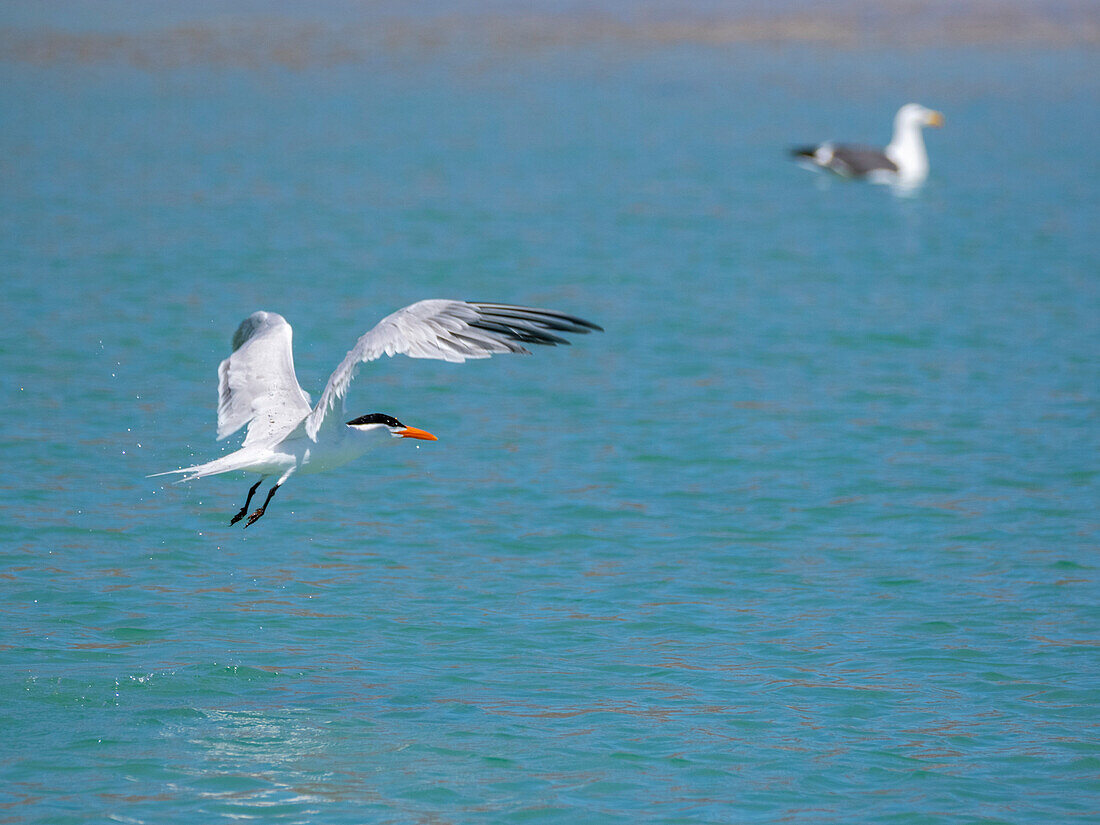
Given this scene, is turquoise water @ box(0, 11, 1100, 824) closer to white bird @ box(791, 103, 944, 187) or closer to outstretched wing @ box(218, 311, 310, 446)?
white bird @ box(791, 103, 944, 187)

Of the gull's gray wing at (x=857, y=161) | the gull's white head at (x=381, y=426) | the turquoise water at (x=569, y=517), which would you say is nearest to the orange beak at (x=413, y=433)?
the gull's white head at (x=381, y=426)

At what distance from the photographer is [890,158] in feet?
101

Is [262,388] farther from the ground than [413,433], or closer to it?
farther from the ground

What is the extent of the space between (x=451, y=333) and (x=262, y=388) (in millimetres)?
2064

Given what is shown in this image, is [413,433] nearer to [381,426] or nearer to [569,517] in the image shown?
[381,426]

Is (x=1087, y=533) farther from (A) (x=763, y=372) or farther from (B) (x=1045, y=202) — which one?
(B) (x=1045, y=202)

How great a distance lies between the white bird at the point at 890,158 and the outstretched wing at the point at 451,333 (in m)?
21.2

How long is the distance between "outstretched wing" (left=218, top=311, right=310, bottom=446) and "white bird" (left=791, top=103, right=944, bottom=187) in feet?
65.9

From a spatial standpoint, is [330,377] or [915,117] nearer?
[330,377]

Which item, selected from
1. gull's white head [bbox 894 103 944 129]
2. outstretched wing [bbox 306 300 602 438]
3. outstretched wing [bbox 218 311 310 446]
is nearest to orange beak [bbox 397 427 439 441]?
outstretched wing [bbox 306 300 602 438]

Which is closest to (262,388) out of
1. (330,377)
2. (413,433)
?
(330,377)

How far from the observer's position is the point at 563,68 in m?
50.9

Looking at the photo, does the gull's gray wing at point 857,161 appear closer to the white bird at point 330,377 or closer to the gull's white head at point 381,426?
the white bird at point 330,377

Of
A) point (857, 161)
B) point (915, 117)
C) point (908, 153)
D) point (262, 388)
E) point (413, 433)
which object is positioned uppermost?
point (915, 117)
